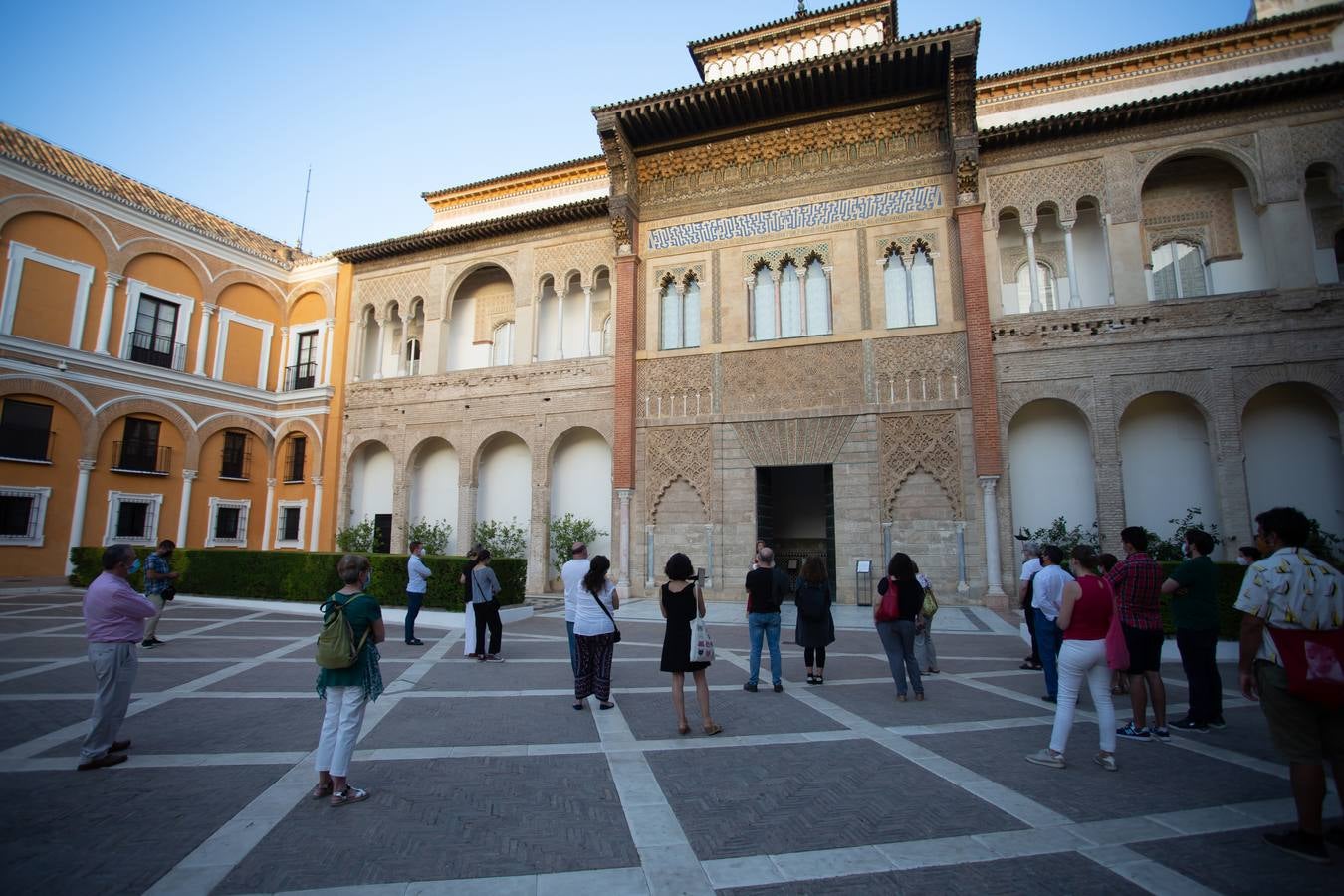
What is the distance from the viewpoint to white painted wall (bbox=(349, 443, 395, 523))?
71.3 feet

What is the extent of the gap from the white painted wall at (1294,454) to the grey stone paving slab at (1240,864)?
13401 millimetres

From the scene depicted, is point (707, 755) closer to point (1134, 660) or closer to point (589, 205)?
point (1134, 660)

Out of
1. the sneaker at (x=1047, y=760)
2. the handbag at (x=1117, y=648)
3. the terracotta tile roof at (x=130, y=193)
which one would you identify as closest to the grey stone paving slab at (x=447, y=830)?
the sneaker at (x=1047, y=760)

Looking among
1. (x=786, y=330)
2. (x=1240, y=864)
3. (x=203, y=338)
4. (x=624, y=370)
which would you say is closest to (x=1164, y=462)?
(x=786, y=330)

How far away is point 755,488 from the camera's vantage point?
54.3 feet

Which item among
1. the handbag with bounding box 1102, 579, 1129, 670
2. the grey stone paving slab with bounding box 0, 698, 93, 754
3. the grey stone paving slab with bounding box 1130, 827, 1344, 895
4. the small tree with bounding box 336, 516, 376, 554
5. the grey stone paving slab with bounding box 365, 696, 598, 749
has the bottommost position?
the grey stone paving slab with bounding box 365, 696, 598, 749

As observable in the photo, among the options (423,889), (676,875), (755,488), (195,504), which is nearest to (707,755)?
(676,875)

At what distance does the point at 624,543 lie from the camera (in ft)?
56.2

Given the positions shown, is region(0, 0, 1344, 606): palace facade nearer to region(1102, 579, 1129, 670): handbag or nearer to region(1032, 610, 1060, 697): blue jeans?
region(1032, 610, 1060, 697): blue jeans

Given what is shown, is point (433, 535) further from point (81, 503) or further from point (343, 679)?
point (343, 679)

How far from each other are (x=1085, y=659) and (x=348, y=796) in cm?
498

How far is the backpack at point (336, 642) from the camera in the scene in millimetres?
4008

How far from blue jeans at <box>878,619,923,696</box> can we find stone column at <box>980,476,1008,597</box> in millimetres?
8709

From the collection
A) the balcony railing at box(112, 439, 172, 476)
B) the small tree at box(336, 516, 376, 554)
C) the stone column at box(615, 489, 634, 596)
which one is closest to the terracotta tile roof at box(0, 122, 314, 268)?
the balcony railing at box(112, 439, 172, 476)
